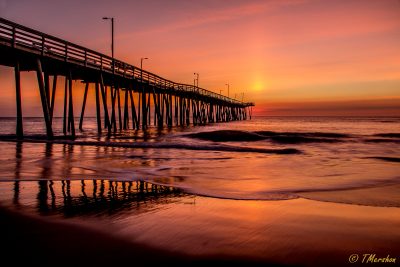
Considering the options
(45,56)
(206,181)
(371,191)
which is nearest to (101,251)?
(206,181)

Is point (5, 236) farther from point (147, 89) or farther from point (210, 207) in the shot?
point (147, 89)

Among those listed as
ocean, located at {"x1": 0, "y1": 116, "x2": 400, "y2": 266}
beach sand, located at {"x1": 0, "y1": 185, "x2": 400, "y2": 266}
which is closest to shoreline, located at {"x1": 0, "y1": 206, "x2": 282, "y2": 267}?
beach sand, located at {"x1": 0, "y1": 185, "x2": 400, "y2": 266}

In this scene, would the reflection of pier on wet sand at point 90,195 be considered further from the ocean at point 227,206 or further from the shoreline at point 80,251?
the shoreline at point 80,251

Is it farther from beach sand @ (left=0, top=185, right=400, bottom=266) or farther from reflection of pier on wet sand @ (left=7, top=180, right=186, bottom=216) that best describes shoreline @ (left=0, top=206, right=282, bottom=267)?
reflection of pier on wet sand @ (left=7, top=180, right=186, bottom=216)

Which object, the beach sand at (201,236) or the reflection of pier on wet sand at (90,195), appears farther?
the reflection of pier on wet sand at (90,195)

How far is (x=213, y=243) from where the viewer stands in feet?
9.66

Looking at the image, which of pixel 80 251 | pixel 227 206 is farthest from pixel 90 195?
pixel 80 251

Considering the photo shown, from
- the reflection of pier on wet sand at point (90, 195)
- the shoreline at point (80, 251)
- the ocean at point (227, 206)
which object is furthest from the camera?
the reflection of pier on wet sand at point (90, 195)

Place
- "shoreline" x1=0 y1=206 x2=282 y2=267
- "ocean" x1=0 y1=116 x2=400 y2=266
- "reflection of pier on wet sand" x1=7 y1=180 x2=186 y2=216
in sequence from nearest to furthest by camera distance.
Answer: "shoreline" x1=0 y1=206 x2=282 y2=267
"ocean" x1=0 y1=116 x2=400 y2=266
"reflection of pier on wet sand" x1=7 y1=180 x2=186 y2=216

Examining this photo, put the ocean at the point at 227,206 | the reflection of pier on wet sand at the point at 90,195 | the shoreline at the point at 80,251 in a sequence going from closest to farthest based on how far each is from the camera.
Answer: the shoreline at the point at 80,251 → the ocean at the point at 227,206 → the reflection of pier on wet sand at the point at 90,195

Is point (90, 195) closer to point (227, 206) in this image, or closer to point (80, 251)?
point (227, 206)

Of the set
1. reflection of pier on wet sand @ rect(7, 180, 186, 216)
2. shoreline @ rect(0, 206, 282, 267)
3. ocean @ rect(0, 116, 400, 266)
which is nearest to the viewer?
shoreline @ rect(0, 206, 282, 267)

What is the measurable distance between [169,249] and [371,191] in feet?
12.9

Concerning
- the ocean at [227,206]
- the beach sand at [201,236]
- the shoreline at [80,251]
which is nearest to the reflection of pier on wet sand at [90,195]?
the ocean at [227,206]
